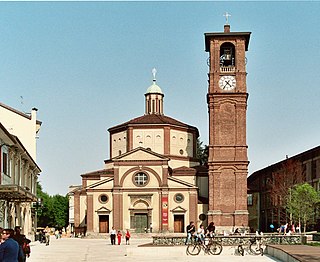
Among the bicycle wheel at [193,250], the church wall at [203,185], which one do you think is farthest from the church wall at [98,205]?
the bicycle wheel at [193,250]

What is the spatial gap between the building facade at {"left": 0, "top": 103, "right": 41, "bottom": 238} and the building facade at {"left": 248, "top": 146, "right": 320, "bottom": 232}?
2476cm

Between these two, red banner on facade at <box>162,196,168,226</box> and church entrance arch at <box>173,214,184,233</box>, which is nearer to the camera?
red banner on facade at <box>162,196,168,226</box>

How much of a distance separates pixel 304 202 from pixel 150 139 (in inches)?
849

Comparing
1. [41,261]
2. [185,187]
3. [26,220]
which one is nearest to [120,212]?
[185,187]

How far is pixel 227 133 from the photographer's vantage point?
6316cm

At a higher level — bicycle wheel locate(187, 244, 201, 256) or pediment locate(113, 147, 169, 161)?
pediment locate(113, 147, 169, 161)

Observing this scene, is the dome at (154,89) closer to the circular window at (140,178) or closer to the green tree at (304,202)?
the circular window at (140,178)

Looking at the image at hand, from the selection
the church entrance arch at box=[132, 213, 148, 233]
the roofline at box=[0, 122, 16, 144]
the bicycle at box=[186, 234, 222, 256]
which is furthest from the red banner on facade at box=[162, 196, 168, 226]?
the bicycle at box=[186, 234, 222, 256]

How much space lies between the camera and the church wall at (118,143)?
7350cm

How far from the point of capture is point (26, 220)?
52375mm

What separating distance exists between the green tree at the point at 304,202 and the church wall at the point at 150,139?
61.4ft

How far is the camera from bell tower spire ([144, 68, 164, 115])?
7819cm

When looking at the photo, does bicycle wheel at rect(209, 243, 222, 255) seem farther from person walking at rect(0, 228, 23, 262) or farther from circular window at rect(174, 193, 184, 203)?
circular window at rect(174, 193, 184, 203)

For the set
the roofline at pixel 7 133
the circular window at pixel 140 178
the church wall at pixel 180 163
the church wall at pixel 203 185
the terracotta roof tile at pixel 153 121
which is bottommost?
the church wall at pixel 203 185
